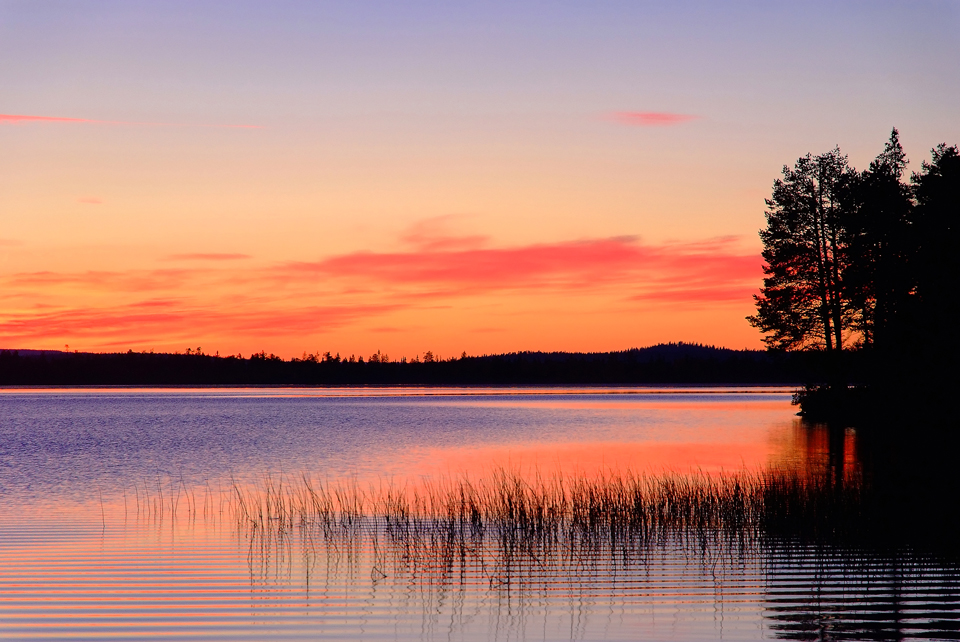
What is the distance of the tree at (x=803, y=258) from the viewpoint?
56344 millimetres

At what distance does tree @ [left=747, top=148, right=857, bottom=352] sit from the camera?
5634 cm

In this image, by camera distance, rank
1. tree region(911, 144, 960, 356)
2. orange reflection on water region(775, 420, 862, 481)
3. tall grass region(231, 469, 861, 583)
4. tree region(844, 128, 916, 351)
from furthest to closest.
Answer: tree region(844, 128, 916, 351) < orange reflection on water region(775, 420, 862, 481) < tree region(911, 144, 960, 356) < tall grass region(231, 469, 861, 583)

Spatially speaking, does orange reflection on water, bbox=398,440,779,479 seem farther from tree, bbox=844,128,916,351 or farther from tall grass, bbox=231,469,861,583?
tall grass, bbox=231,469,861,583

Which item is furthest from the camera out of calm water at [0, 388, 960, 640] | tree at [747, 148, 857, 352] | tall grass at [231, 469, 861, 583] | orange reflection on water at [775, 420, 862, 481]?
tree at [747, 148, 857, 352]

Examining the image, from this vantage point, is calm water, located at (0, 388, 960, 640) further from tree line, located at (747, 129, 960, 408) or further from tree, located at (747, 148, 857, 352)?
tree, located at (747, 148, 857, 352)

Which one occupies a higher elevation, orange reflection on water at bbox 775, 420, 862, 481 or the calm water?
the calm water

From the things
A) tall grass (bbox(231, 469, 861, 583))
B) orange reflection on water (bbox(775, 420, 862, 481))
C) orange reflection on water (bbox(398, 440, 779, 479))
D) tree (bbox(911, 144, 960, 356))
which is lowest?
orange reflection on water (bbox(398, 440, 779, 479))

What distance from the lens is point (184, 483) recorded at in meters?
30.0

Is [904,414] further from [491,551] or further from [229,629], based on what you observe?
[229,629]

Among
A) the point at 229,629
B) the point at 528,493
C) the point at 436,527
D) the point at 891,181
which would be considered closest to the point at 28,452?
the point at 528,493

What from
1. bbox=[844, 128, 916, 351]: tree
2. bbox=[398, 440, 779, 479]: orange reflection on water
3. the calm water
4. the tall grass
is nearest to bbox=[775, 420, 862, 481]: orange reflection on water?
bbox=[398, 440, 779, 479]: orange reflection on water

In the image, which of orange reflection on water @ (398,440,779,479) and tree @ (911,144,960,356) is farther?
orange reflection on water @ (398,440,779,479)

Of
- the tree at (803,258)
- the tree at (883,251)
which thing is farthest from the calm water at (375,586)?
the tree at (803,258)

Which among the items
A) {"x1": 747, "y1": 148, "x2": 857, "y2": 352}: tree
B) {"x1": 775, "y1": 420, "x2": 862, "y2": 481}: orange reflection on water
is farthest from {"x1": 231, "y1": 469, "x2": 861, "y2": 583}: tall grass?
{"x1": 747, "y1": 148, "x2": 857, "y2": 352}: tree
